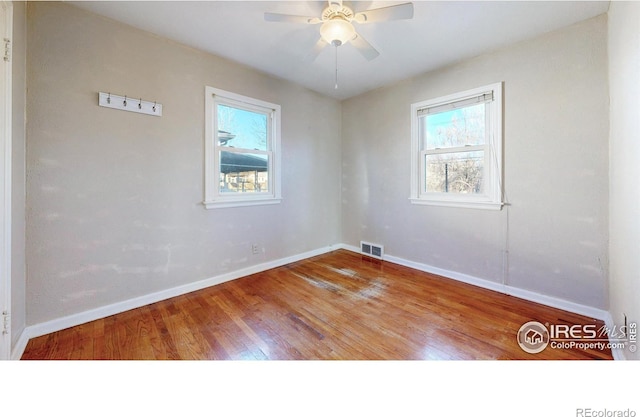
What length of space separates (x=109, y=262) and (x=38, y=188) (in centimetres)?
72

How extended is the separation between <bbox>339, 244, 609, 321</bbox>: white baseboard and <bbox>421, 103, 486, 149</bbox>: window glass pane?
1501 mm

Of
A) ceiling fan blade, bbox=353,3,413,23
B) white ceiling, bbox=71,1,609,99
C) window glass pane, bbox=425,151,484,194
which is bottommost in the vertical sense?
window glass pane, bbox=425,151,484,194

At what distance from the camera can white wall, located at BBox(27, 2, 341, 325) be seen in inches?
71.1

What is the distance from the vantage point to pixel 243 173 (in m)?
3.00

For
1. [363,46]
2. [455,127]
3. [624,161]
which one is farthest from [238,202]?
[624,161]

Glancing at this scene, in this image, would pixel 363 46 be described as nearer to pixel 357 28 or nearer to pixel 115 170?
pixel 357 28

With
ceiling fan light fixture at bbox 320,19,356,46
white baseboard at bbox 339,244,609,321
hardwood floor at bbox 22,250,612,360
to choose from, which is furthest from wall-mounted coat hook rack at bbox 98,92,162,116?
white baseboard at bbox 339,244,609,321

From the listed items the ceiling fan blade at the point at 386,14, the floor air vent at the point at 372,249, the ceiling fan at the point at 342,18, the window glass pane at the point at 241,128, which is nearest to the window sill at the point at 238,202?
the window glass pane at the point at 241,128

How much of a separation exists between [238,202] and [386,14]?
224 cm

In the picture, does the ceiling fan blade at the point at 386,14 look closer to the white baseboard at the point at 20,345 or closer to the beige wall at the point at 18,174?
the beige wall at the point at 18,174

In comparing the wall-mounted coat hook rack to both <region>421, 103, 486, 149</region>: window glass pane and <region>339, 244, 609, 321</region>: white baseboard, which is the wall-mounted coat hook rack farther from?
<region>339, 244, 609, 321</region>: white baseboard

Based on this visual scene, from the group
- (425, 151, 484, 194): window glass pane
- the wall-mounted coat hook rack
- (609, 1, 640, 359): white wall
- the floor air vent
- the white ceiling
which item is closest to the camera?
(609, 1, 640, 359): white wall

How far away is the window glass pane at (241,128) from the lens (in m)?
2.79
